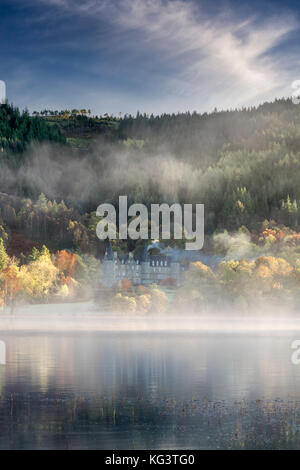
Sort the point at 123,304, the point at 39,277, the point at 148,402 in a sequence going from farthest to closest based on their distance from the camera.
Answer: the point at 39,277
the point at 123,304
the point at 148,402

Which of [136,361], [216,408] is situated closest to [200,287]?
[136,361]

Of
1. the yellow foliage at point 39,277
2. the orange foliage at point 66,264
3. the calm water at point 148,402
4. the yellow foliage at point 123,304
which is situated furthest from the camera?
the orange foliage at point 66,264

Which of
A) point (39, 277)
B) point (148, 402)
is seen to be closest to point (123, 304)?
point (39, 277)

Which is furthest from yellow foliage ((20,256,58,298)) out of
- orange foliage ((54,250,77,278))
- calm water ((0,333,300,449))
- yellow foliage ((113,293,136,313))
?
calm water ((0,333,300,449))

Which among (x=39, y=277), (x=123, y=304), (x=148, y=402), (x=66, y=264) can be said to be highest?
(x=66, y=264)

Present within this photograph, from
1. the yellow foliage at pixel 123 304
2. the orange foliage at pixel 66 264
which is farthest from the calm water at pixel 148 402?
the orange foliage at pixel 66 264

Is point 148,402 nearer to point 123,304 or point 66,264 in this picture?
point 123,304

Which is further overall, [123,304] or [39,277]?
[39,277]

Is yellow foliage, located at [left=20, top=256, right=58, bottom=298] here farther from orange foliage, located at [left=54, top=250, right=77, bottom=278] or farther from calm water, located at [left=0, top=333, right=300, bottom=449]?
calm water, located at [left=0, top=333, right=300, bottom=449]

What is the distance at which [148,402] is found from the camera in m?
49.5

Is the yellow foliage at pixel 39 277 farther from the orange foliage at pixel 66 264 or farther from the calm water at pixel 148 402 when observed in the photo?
the calm water at pixel 148 402

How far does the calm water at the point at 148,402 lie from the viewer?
37.2m
